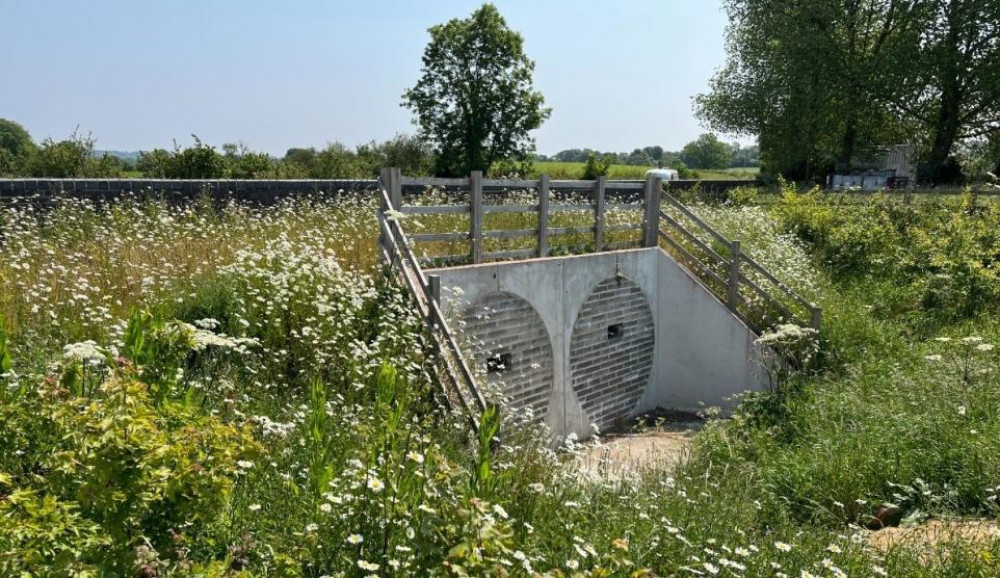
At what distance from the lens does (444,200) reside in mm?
11953

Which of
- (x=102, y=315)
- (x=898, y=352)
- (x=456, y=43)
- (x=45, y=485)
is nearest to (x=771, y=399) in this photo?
(x=898, y=352)

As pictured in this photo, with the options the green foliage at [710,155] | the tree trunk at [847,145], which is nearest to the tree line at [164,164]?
the tree trunk at [847,145]

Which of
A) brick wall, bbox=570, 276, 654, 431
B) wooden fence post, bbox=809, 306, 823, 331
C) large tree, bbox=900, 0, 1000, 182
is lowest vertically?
brick wall, bbox=570, 276, 654, 431

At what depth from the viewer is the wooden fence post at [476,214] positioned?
29.6 feet

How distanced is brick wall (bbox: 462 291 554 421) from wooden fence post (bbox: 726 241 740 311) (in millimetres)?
3342

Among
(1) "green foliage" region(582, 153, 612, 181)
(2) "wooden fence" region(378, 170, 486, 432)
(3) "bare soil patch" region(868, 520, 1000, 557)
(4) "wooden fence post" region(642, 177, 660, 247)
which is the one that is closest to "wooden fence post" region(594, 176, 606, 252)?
(4) "wooden fence post" region(642, 177, 660, 247)

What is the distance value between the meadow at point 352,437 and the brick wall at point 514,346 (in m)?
1.41

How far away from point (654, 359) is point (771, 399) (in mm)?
Result: 3305

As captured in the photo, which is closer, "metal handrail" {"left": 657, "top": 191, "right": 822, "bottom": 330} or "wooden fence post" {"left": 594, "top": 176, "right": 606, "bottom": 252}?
"metal handrail" {"left": 657, "top": 191, "right": 822, "bottom": 330}

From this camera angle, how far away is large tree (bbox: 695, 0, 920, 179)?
27692 mm

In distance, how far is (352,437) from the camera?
4613mm

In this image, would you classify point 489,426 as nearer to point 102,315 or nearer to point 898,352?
point 102,315

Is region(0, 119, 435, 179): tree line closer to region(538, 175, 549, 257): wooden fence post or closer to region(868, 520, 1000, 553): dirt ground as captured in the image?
region(538, 175, 549, 257): wooden fence post

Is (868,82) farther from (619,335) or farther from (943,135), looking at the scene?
(619,335)
